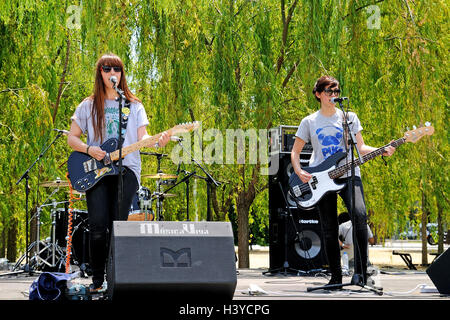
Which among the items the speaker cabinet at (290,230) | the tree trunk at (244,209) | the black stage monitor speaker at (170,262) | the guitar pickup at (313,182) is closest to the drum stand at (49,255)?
the speaker cabinet at (290,230)

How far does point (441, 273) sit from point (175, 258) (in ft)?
6.48

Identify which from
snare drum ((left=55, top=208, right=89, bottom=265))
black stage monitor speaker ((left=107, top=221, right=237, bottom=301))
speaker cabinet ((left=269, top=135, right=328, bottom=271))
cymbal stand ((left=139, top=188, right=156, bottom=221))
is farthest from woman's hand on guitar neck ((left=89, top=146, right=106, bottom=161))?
snare drum ((left=55, top=208, right=89, bottom=265))

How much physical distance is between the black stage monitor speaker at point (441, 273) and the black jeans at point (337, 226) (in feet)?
1.65

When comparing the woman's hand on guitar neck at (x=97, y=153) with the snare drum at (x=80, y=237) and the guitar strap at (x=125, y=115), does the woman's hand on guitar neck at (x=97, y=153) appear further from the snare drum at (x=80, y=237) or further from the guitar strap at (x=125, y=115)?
the snare drum at (x=80, y=237)

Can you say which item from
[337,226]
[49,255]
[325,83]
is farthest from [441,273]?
[49,255]

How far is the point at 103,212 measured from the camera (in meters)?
4.25

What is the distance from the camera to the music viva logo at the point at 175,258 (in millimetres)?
3594

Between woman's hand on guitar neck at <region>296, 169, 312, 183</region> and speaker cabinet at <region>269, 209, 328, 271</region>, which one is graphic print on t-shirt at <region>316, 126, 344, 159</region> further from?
speaker cabinet at <region>269, 209, 328, 271</region>

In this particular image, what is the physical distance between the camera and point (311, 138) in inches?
201

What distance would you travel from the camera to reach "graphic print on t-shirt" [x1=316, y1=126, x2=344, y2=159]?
497 cm

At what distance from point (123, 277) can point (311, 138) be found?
2158 millimetres

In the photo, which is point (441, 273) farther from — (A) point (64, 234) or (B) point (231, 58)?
(A) point (64, 234)

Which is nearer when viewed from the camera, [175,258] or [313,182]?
[175,258]
